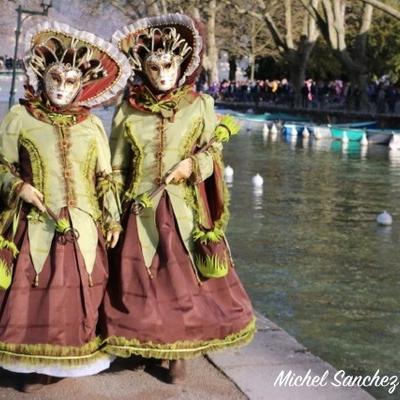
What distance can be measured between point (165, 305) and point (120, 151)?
80 centimetres

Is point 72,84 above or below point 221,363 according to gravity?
above

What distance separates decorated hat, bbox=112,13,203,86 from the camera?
15.0ft

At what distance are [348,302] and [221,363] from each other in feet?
10.3

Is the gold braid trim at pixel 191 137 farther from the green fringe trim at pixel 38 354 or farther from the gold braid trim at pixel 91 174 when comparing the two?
the green fringe trim at pixel 38 354

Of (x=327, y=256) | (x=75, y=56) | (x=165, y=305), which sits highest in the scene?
(x=75, y=56)

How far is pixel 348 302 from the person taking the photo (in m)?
7.53

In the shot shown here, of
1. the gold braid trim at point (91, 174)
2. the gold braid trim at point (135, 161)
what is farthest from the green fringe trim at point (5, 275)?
the gold braid trim at point (135, 161)

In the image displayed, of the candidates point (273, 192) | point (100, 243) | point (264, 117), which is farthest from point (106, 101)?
point (264, 117)

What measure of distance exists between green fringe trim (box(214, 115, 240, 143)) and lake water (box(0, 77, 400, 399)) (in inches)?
70.0

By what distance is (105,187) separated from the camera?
171 inches

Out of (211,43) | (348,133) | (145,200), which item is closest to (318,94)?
(211,43)

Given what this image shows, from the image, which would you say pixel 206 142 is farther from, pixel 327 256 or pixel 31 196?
pixel 327 256

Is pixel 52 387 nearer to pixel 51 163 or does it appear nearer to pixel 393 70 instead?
pixel 51 163

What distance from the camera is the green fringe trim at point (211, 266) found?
435cm
